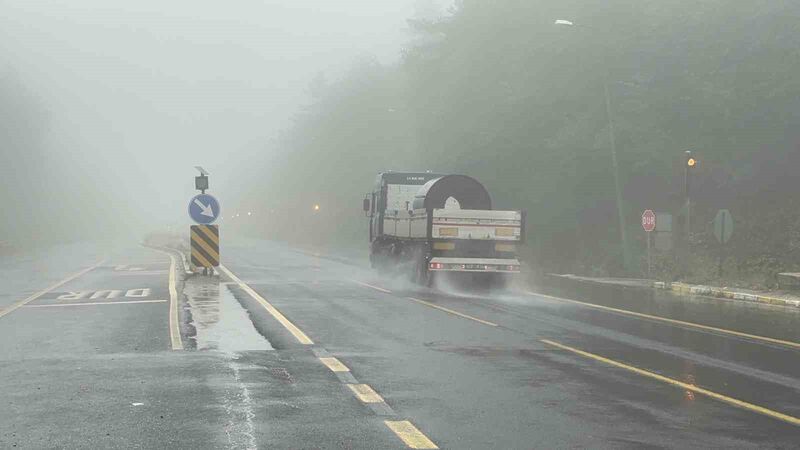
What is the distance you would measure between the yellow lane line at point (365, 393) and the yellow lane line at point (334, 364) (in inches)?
34.7

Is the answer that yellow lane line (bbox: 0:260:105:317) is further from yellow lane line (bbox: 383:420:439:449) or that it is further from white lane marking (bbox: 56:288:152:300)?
yellow lane line (bbox: 383:420:439:449)

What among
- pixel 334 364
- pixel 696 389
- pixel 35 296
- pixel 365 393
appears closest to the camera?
pixel 365 393

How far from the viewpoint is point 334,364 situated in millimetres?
9781

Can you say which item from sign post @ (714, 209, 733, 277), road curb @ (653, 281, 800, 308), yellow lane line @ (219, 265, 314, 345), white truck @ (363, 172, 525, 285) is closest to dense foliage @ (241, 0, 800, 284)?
sign post @ (714, 209, 733, 277)

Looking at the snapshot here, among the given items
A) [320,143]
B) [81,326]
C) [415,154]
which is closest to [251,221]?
[320,143]

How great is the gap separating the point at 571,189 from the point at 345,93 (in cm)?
5649

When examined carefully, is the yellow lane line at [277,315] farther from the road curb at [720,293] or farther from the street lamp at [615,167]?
the street lamp at [615,167]

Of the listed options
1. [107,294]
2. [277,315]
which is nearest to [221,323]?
[277,315]

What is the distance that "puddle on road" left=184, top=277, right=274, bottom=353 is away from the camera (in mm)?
11242

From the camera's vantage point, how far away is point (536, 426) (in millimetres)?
6855

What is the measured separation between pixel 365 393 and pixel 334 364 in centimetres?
172

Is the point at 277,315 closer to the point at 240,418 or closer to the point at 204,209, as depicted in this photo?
the point at 240,418

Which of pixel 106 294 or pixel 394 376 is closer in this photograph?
pixel 394 376

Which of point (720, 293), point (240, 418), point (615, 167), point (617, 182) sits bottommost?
point (240, 418)
